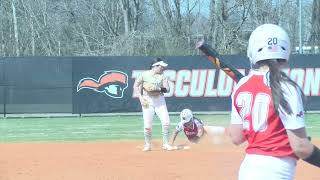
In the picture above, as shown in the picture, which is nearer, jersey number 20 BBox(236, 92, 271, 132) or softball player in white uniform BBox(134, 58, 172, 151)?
jersey number 20 BBox(236, 92, 271, 132)

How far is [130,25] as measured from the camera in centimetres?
3903

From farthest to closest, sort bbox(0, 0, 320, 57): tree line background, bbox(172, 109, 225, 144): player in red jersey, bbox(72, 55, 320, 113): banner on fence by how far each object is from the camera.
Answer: bbox(0, 0, 320, 57): tree line background < bbox(72, 55, 320, 113): banner on fence < bbox(172, 109, 225, 144): player in red jersey

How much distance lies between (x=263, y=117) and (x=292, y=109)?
182 millimetres

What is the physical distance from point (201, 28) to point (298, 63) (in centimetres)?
1599

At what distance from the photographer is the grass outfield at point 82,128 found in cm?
1564

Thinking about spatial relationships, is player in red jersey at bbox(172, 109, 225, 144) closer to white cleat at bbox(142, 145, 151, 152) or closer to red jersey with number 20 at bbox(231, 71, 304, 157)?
red jersey with number 20 at bbox(231, 71, 304, 157)

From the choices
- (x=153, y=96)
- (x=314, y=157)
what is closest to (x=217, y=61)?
(x=314, y=157)

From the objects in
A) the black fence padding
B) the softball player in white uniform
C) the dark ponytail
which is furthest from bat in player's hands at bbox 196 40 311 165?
the black fence padding

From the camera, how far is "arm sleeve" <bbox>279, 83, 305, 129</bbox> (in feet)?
10.4

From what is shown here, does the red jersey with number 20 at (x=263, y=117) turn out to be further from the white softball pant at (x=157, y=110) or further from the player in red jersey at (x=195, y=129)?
the white softball pant at (x=157, y=110)

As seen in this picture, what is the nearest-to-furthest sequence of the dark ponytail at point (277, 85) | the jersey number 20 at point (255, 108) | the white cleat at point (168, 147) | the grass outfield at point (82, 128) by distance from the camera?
the dark ponytail at point (277, 85)
the jersey number 20 at point (255, 108)
the white cleat at point (168, 147)
the grass outfield at point (82, 128)

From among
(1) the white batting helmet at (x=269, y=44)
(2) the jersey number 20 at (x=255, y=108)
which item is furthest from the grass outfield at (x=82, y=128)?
(1) the white batting helmet at (x=269, y=44)

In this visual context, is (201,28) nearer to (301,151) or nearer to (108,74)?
(108,74)

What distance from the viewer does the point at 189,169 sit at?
10016 millimetres
